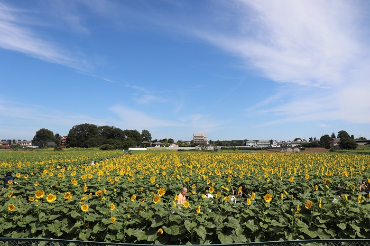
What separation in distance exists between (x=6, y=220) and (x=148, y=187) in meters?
3.96

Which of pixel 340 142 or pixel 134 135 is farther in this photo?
pixel 134 135

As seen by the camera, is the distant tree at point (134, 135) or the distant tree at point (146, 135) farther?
the distant tree at point (146, 135)

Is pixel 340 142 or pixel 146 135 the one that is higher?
pixel 146 135

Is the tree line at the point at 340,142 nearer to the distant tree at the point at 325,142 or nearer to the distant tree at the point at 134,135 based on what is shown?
the distant tree at the point at 325,142

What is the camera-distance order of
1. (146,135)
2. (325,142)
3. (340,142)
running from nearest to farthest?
(340,142) → (325,142) → (146,135)

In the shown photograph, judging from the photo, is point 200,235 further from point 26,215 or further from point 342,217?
point 26,215

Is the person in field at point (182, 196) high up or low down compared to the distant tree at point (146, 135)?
down

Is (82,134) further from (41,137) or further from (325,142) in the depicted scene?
(325,142)

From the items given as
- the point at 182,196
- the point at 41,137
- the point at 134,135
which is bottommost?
the point at 182,196

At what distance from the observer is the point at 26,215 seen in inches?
208

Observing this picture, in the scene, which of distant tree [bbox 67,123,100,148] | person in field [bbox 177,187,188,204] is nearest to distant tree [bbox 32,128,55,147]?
distant tree [bbox 67,123,100,148]

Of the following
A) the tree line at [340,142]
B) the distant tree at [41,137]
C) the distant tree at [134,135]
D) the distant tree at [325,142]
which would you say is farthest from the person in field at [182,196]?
the distant tree at [41,137]

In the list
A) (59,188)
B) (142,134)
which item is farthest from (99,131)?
(59,188)

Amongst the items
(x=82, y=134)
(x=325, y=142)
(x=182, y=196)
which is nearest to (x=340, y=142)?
(x=325, y=142)
